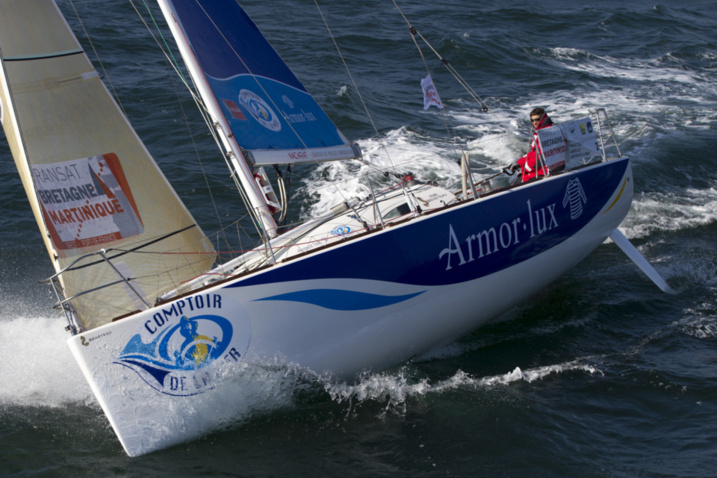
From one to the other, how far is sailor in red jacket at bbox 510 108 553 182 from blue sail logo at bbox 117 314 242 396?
11.2ft

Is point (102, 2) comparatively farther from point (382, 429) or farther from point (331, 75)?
point (382, 429)

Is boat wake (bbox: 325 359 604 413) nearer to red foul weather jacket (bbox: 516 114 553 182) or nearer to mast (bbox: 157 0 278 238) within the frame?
mast (bbox: 157 0 278 238)

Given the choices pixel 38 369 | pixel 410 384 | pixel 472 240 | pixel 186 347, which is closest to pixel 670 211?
pixel 472 240

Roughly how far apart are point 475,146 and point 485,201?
5.97 metres

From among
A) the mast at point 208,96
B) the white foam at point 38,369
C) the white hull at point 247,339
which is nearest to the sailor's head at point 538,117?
the white hull at point 247,339

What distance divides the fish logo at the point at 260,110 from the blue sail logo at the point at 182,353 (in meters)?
2.06

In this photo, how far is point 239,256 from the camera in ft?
19.4

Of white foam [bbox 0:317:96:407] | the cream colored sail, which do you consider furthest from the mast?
white foam [bbox 0:317:96:407]

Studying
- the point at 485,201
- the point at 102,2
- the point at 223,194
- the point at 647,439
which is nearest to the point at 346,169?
the point at 223,194

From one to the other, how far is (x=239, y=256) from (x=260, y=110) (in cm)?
138

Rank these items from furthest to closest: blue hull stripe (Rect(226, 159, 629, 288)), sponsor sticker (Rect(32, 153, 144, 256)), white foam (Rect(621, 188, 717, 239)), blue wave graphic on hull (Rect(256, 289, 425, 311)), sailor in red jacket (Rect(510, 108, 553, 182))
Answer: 1. white foam (Rect(621, 188, 717, 239))
2. sailor in red jacket (Rect(510, 108, 553, 182))
3. sponsor sticker (Rect(32, 153, 144, 256))
4. blue hull stripe (Rect(226, 159, 629, 288))
5. blue wave graphic on hull (Rect(256, 289, 425, 311))

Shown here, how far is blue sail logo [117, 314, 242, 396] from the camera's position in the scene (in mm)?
4797

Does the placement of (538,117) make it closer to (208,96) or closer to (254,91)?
(254,91)

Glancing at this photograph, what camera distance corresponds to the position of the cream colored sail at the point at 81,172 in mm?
5367
